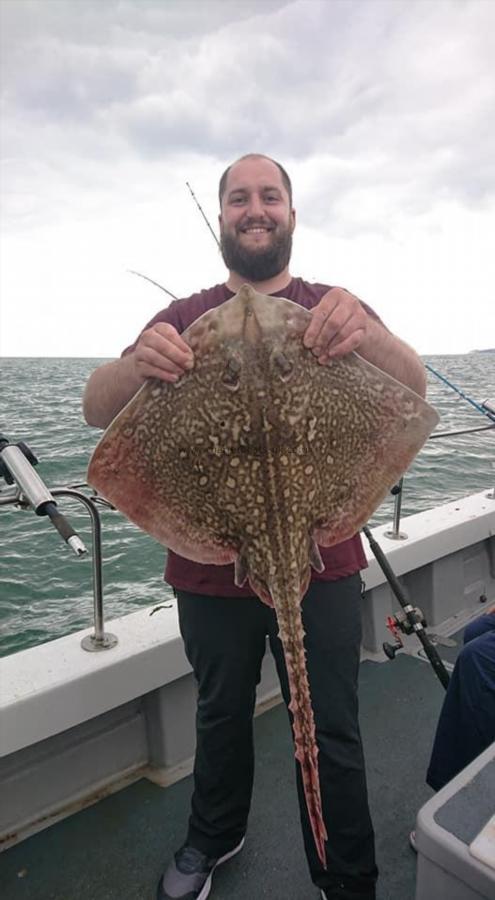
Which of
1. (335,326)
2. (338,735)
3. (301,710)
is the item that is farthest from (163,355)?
(338,735)

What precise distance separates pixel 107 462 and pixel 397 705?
9.00 feet

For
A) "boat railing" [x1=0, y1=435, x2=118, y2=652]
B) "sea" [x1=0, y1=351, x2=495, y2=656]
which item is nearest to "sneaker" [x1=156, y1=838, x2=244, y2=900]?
"boat railing" [x1=0, y1=435, x2=118, y2=652]

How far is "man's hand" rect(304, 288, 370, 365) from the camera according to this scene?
1659 mm

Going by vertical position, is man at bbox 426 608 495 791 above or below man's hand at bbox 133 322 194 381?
below

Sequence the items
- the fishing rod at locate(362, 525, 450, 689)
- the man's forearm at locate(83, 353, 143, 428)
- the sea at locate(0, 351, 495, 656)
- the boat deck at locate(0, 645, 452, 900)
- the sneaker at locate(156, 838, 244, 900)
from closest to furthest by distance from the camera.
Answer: the man's forearm at locate(83, 353, 143, 428), the sneaker at locate(156, 838, 244, 900), the boat deck at locate(0, 645, 452, 900), the fishing rod at locate(362, 525, 450, 689), the sea at locate(0, 351, 495, 656)

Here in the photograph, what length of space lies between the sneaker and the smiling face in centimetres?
226

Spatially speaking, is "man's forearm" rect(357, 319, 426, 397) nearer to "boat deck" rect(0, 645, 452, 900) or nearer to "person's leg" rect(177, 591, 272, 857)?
"person's leg" rect(177, 591, 272, 857)

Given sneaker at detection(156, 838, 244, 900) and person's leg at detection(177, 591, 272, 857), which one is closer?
person's leg at detection(177, 591, 272, 857)

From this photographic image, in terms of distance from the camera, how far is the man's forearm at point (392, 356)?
1958 mm

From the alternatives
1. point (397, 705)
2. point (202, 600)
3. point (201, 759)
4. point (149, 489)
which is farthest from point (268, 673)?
point (149, 489)

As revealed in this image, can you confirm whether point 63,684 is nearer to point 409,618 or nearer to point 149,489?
point 149,489

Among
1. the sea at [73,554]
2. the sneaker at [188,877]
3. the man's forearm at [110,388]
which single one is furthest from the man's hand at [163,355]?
the sneaker at [188,877]

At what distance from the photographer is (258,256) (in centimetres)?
214

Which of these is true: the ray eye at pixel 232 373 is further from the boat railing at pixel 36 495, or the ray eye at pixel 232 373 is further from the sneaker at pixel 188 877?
the sneaker at pixel 188 877
